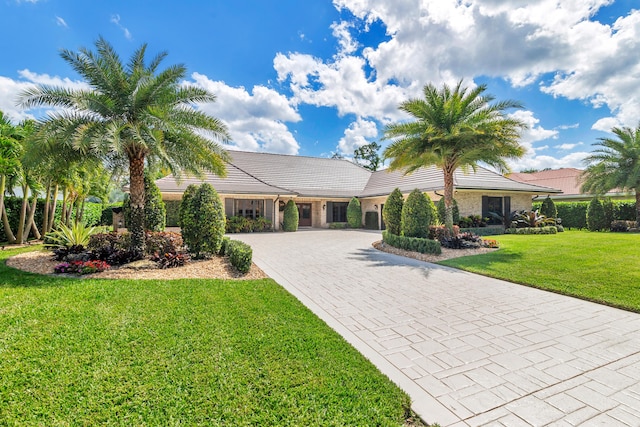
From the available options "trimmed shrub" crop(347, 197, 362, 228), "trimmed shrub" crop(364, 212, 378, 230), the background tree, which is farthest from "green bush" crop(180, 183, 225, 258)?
the background tree

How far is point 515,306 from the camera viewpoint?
5.41 meters

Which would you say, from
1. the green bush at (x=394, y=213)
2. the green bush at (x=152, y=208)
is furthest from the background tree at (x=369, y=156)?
the green bush at (x=152, y=208)

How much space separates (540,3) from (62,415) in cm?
1302

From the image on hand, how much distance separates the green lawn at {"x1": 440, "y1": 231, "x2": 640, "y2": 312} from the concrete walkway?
55 centimetres

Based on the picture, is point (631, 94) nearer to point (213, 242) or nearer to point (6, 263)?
point (213, 242)

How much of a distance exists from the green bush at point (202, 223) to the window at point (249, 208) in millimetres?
11557

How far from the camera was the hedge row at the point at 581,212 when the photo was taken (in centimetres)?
1998

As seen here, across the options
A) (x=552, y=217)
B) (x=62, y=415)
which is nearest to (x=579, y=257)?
(x=62, y=415)

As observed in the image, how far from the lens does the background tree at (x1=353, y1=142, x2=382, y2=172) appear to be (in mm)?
50812

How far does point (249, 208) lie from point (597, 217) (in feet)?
76.0

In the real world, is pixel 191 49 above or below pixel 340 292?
above

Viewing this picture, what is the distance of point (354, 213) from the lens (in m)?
24.5

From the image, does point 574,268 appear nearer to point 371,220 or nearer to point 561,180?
point 371,220

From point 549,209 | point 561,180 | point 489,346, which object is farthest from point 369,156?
point 489,346
